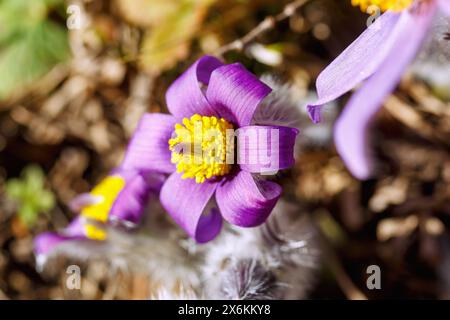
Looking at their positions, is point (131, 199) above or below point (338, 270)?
above

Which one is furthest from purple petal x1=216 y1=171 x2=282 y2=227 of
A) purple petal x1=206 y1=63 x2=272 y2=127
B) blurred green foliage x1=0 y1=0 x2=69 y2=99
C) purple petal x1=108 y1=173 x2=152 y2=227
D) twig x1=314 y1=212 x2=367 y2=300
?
blurred green foliage x1=0 y1=0 x2=69 y2=99

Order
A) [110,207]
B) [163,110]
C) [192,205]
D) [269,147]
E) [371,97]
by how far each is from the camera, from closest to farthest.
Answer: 1. [371,97]
2. [269,147]
3. [192,205]
4. [110,207]
5. [163,110]

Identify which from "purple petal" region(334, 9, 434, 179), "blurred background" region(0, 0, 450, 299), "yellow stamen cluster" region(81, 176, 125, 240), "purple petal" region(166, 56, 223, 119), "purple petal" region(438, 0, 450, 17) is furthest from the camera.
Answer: "blurred background" region(0, 0, 450, 299)

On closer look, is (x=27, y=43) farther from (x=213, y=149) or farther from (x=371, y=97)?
(x=371, y=97)

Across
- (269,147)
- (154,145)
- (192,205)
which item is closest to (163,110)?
(154,145)

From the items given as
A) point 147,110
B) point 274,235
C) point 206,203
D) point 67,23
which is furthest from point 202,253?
point 67,23

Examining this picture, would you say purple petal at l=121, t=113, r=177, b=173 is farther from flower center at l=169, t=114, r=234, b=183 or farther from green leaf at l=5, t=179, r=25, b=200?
green leaf at l=5, t=179, r=25, b=200

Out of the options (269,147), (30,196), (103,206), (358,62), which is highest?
(358,62)
